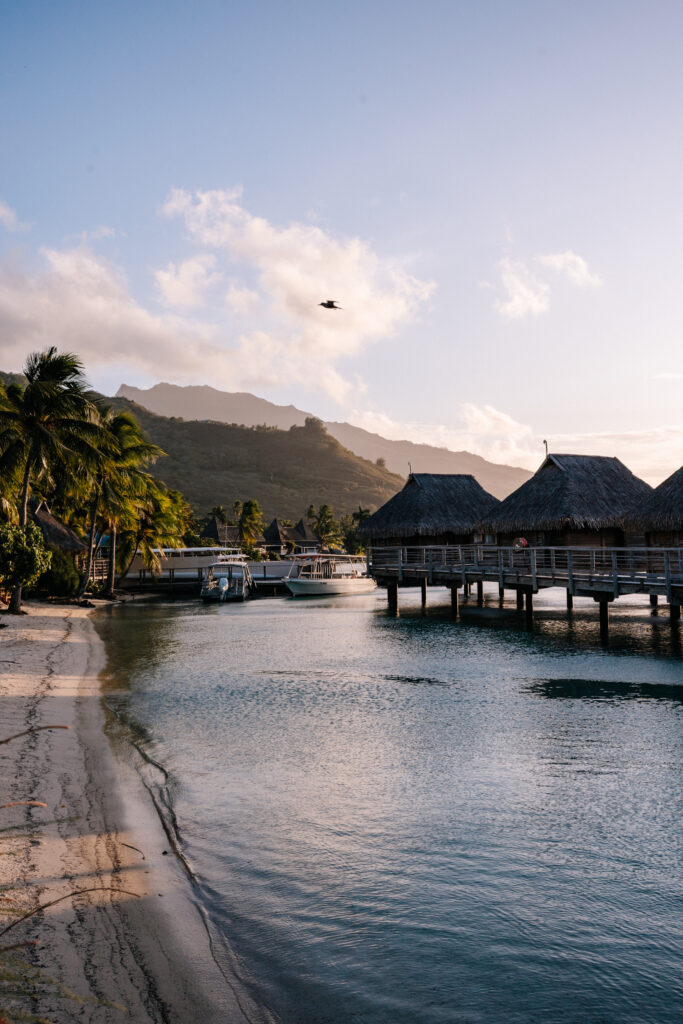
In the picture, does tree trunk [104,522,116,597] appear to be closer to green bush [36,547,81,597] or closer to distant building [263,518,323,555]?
green bush [36,547,81,597]

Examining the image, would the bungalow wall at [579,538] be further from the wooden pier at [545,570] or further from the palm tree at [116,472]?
the palm tree at [116,472]

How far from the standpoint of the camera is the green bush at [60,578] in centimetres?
3659

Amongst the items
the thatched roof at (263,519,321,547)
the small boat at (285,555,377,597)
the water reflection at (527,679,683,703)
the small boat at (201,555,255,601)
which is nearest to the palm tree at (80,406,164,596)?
the small boat at (201,555,255,601)

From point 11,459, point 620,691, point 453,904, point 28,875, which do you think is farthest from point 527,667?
point 11,459

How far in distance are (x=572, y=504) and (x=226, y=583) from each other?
22.8m

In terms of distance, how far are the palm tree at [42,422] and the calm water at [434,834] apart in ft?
39.4

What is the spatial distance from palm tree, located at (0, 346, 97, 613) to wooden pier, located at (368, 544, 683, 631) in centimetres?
1666

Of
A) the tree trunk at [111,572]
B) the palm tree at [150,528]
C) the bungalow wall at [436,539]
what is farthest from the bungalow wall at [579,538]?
the palm tree at [150,528]

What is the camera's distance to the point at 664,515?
25.3m

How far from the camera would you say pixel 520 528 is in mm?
31766

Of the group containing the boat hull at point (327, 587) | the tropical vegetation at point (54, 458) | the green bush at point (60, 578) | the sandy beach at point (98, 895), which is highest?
the tropical vegetation at point (54, 458)

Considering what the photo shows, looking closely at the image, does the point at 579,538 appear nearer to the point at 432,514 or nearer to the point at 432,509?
the point at 432,514

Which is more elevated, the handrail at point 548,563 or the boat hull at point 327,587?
the handrail at point 548,563

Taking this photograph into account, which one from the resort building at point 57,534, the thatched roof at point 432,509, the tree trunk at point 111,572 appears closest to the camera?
the thatched roof at point 432,509
